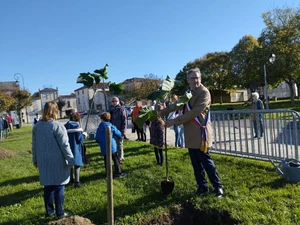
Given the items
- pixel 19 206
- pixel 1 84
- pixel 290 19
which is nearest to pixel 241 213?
pixel 19 206

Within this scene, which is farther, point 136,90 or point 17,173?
point 136,90

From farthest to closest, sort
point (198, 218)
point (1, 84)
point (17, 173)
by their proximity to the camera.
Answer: point (1, 84) < point (17, 173) < point (198, 218)

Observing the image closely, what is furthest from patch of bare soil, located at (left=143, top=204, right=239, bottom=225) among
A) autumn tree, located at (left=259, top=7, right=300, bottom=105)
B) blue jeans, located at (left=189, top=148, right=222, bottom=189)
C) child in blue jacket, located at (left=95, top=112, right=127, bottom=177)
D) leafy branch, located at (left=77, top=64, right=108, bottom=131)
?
autumn tree, located at (left=259, top=7, right=300, bottom=105)

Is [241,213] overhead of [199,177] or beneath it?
beneath

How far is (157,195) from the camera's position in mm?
4832

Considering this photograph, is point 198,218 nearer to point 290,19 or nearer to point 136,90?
point 290,19

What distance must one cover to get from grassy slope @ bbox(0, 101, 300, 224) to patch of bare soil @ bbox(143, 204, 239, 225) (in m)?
0.07

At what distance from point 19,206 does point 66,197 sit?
0.81 m

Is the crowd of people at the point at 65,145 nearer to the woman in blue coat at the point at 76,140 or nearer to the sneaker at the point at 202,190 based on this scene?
the sneaker at the point at 202,190

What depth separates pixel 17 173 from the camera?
7.64 meters

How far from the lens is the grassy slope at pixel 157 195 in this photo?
3932 mm

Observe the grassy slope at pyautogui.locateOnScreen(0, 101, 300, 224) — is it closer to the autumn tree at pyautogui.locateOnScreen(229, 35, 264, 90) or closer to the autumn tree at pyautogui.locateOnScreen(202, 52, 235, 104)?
the autumn tree at pyautogui.locateOnScreen(229, 35, 264, 90)

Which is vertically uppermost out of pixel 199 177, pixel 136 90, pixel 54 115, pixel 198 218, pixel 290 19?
pixel 290 19

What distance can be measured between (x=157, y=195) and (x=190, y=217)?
0.87 m
